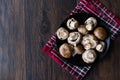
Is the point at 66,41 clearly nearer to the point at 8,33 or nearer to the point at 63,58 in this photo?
the point at 63,58

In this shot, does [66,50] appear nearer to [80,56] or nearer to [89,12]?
[80,56]

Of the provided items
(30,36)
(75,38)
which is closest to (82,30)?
(75,38)

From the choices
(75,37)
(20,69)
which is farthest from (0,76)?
(75,37)

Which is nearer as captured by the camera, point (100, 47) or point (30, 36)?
point (100, 47)

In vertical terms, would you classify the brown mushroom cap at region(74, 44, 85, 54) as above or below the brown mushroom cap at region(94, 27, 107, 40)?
below

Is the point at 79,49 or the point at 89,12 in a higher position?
the point at 89,12
